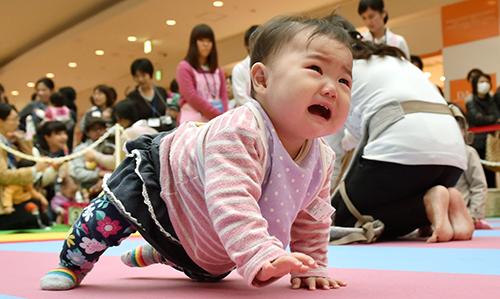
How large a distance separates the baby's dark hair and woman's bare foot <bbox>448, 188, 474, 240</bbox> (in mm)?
1645

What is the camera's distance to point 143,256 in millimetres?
1749

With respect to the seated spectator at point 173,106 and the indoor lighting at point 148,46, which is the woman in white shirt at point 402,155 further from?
the indoor lighting at point 148,46

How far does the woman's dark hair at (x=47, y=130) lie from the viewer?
6477mm

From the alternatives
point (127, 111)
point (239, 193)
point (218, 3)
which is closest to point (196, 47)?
point (127, 111)

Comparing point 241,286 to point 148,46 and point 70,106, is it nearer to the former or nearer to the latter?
point 70,106

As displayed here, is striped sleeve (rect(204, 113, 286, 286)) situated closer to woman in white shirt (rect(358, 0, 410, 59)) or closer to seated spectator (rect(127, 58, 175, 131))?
woman in white shirt (rect(358, 0, 410, 59))

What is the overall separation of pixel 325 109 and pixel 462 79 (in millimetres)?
8921

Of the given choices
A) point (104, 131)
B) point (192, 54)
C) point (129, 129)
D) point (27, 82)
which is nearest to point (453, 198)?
point (192, 54)

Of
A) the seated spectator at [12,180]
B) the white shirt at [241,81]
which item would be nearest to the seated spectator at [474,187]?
the white shirt at [241,81]

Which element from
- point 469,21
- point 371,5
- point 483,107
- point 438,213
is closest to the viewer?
point 438,213

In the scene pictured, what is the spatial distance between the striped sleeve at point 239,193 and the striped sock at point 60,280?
433mm

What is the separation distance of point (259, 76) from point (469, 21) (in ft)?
29.6

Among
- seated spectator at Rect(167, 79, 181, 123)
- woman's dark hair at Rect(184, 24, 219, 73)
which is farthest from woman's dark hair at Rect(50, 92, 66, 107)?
woman's dark hair at Rect(184, 24, 219, 73)

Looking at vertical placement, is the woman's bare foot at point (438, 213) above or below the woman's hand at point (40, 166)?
below
